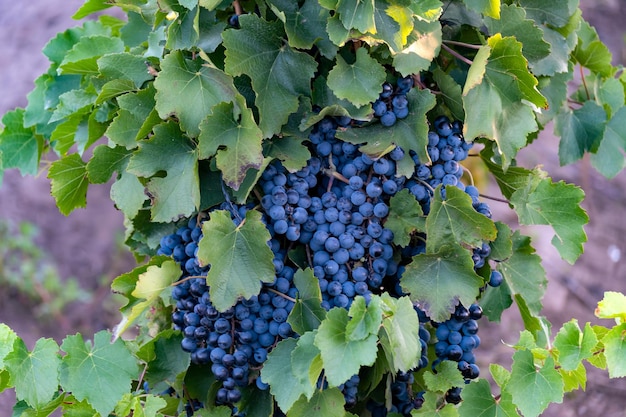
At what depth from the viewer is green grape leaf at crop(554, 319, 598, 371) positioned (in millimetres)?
980

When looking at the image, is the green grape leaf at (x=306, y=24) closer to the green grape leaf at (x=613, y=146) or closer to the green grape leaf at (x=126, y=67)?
the green grape leaf at (x=126, y=67)

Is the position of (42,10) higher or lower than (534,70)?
lower

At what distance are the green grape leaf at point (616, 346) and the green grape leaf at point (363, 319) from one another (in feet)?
1.03

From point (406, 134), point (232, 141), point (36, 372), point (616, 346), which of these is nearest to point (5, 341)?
point (36, 372)

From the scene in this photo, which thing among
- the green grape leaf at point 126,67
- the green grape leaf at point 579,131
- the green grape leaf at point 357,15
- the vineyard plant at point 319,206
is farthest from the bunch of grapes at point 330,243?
the green grape leaf at point 579,131

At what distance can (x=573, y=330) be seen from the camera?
100 centimetres

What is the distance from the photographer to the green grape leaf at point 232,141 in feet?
3.28

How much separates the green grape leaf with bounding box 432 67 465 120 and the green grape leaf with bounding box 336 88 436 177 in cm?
6

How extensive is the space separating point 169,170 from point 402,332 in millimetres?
411

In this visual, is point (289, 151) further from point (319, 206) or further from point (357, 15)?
point (357, 15)

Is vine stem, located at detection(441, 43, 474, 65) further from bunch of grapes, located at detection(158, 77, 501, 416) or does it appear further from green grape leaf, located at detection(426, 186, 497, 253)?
green grape leaf, located at detection(426, 186, 497, 253)

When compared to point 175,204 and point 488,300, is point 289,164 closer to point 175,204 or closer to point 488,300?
point 175,204

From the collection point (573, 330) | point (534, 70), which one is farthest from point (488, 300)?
point (534, 70)

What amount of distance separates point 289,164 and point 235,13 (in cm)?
26
